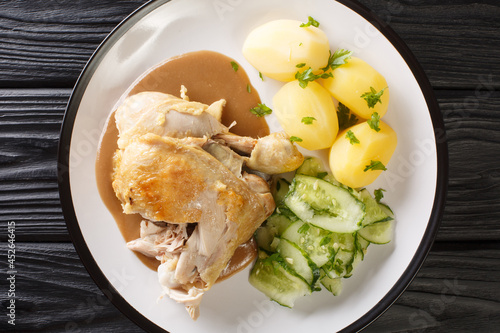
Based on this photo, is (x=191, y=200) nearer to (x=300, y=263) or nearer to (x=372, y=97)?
(x=300, y=263)

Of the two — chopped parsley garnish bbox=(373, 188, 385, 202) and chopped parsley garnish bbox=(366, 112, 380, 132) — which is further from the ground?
chopped parsley garnish bbox=(366, 112, 380, 132)

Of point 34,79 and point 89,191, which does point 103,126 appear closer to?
point 89,191

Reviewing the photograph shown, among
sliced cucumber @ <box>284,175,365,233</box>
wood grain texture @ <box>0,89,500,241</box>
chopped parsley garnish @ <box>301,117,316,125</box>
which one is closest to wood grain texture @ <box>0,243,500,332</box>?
wood grain texture @ <box>0,89,500,241</box>

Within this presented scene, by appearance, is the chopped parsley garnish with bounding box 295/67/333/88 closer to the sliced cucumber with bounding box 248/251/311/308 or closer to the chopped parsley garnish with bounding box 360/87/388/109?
the chopped parsley garnish with bounding box 360/87/388/109

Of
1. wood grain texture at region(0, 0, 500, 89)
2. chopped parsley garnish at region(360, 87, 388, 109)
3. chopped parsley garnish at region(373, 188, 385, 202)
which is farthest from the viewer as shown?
wood grain texture at region(0, 0, 500, 89)

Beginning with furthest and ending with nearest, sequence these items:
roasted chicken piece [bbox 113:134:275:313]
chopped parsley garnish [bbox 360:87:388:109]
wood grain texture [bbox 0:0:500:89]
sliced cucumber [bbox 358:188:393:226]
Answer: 1. wood grain texture [bbox 0:0:500:89]
2. sliced cucumber [bbox 358:188:393:226]
3. chopped parsley garnish [bbox 360:87:388:109]
4. roasted chicken piece [bbox 113:134:275:313]

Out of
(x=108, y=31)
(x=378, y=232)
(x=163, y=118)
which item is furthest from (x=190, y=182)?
(x=108, y=31)

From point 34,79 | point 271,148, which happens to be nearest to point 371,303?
point 271,148

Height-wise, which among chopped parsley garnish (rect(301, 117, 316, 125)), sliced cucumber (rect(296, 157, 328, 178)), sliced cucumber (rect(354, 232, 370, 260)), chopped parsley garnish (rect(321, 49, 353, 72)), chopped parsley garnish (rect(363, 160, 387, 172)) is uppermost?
chopped parsley garnish (rect(321, 49, 353, 72))
